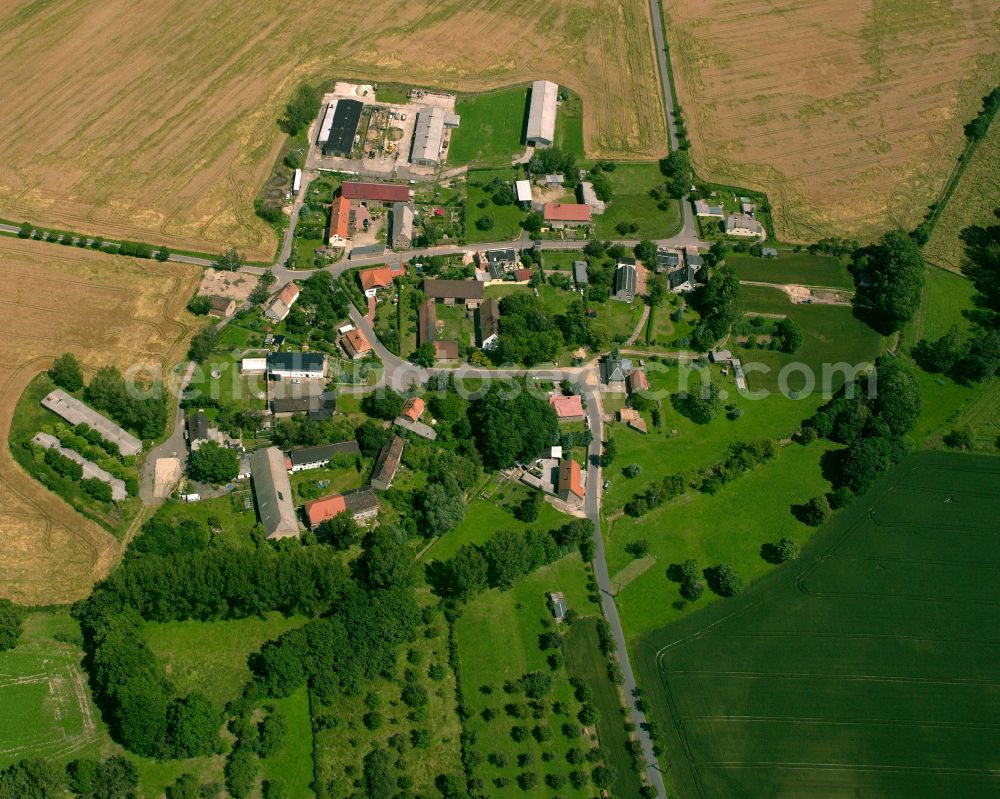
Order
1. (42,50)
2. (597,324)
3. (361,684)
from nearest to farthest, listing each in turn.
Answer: (361,684)
(597,324)
(42,50)

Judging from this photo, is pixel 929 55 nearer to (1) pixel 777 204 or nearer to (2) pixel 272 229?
(1) pixel 777 204

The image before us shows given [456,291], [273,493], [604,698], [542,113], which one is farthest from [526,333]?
[542,113]

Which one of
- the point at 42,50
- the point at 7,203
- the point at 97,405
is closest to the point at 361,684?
the point at 97,405

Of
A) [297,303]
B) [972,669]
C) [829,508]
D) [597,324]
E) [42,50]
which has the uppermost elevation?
[42,50]

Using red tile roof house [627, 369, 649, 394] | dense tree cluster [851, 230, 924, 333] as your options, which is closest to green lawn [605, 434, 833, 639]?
red tile roof house [627, 369, 649, 394]

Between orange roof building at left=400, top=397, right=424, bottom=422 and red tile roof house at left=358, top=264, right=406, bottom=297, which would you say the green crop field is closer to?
orange roof building at left=400, top=397, right=424, bottom=422

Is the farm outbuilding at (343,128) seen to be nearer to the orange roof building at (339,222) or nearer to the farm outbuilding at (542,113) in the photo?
the orange roof building at (339,222)

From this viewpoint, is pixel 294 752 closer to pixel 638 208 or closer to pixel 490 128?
pixel 638 208

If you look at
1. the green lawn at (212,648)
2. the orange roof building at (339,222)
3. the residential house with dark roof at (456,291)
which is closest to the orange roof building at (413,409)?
the residential house with dark roof at (456,291)
